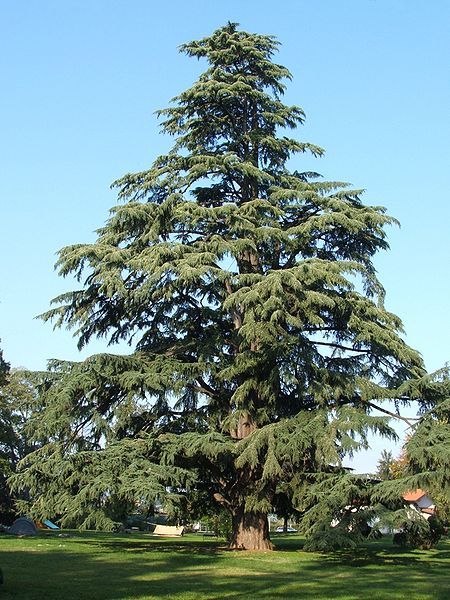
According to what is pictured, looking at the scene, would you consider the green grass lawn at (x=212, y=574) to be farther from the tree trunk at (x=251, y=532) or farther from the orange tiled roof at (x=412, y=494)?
the orange tiled roof at (x=412, y=494)

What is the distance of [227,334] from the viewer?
24.3 m

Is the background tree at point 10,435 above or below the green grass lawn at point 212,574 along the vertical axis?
above

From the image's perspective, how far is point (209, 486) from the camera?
2262 centimetres

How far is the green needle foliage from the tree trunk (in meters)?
0.04

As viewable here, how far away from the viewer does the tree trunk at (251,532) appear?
22.0m

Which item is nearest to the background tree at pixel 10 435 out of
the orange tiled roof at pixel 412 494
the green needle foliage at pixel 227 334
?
the green needle foliage at pixel 227 334

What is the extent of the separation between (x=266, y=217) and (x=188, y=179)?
305 centimetres

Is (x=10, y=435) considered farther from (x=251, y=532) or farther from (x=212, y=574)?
(x=212, y=574)

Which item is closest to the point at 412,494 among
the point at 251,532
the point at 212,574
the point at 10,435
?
the point at 251,532

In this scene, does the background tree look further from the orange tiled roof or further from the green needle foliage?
the orange tiled roof

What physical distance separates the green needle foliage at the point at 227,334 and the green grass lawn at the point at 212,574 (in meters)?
1.52

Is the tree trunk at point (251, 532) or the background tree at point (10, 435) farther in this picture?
the background tree at point (10, 435)

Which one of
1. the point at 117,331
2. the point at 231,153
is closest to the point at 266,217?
the point at 231,153

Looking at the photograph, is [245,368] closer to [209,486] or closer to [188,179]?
[209,486]
